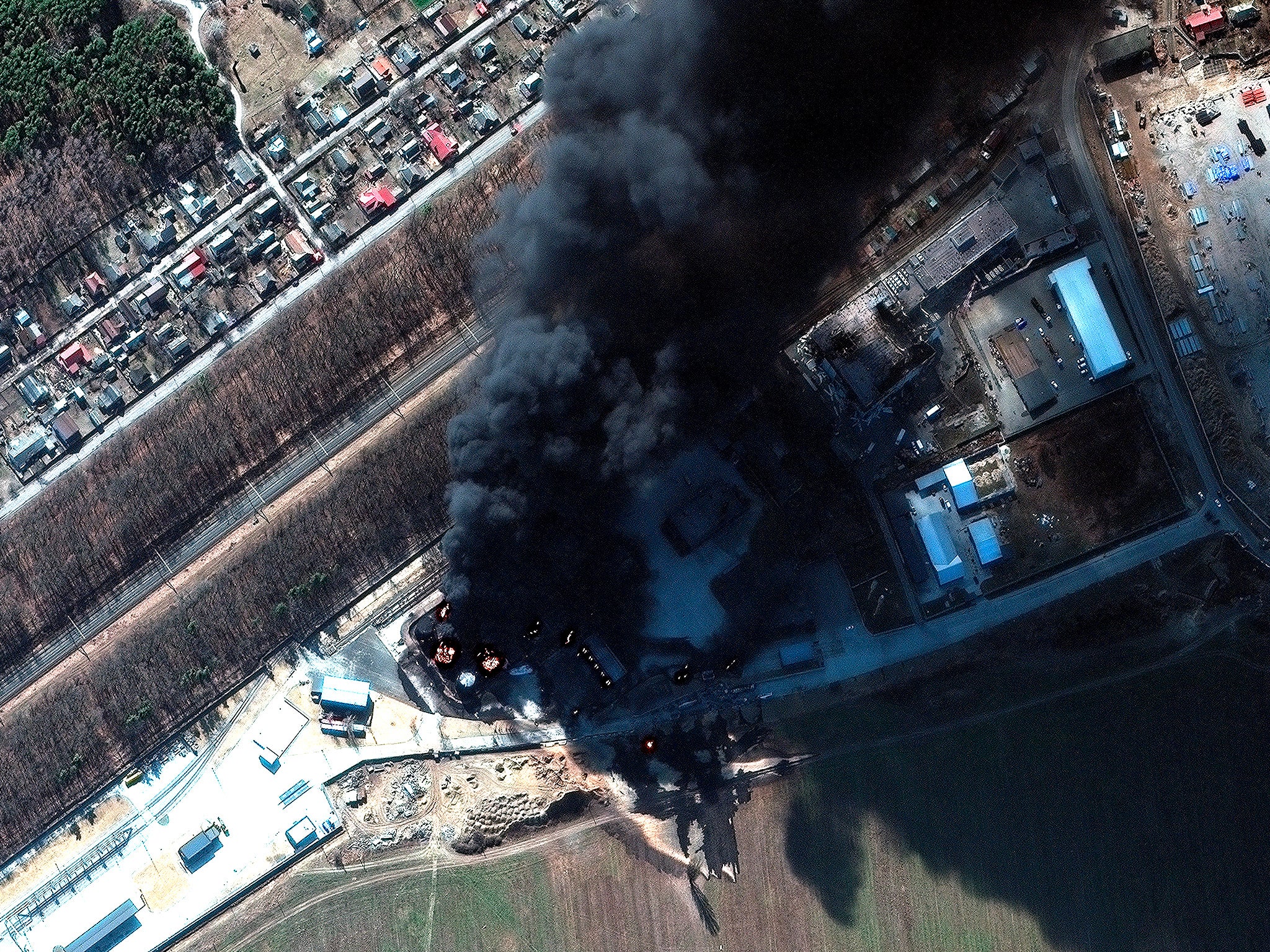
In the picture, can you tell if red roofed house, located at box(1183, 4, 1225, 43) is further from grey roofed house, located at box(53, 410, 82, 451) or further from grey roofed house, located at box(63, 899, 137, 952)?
grey roofed house, located at box(63, 899, 137, 952)

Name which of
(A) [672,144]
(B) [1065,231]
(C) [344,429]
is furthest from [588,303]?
(B) [1065,231]

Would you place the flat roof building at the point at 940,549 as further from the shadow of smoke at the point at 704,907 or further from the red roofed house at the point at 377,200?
the red roofed house at the point at 377,200

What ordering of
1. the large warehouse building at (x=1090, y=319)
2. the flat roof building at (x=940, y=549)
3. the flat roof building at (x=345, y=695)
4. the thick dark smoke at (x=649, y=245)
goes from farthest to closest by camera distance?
the flat roof building at (x=345, y=695)
the flat roof building at (x=940, y=549)
the large warehouse building at (x=1090, y=319)
the thick dark smoke at (x=649, y=245)

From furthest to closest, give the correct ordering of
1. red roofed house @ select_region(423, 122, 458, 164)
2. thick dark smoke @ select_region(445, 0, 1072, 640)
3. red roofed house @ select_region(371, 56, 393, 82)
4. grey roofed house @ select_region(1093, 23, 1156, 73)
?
red roofed house @ select_region(371, 56, 393, 82) → red roofed house @ select_region(423, 122, 458, 164) → grey roofed house @ select_region(1093, 23, 1156, 73) → thick dark smoke @ select_region(445, 0, 1072, 640)

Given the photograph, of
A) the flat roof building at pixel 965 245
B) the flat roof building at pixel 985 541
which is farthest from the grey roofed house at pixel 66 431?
the flat roof building at pixel 985 541

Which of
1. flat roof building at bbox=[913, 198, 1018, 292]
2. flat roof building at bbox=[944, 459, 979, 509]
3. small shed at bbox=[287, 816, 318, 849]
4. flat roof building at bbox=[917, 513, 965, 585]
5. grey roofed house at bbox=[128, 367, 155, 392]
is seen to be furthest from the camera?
grey roofed house at bbox=[128, 367, 155, 392]

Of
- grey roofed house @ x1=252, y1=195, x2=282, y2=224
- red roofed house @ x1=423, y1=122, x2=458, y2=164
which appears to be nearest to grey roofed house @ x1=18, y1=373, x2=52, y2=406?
grey roofed house @ x1=252, y1=195, x2=282, y2=224

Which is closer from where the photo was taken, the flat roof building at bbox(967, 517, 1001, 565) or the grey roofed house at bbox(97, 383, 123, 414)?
the flat roof building at bbox(967, 517, 1001, 565)
